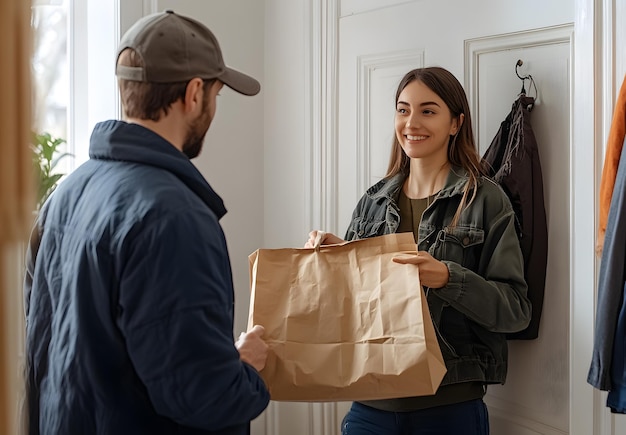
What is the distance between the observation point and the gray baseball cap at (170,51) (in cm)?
117

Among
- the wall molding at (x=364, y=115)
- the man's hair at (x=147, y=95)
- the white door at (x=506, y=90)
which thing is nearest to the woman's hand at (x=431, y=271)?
the white door at (x=506, y=90)

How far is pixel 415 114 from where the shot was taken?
193 cm

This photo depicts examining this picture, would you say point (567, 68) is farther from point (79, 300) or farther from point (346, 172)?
point (79, 300)

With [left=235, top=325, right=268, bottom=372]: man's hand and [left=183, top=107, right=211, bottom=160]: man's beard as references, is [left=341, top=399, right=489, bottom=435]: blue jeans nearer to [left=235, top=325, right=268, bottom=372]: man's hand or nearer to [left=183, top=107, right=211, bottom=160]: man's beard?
[left=235, top=325, right=268, bottom=372]: man's hand

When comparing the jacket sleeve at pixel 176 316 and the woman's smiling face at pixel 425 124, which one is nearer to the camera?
the jacket sleeve at pixel 176 316

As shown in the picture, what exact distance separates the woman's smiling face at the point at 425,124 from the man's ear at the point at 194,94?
0.83 metres

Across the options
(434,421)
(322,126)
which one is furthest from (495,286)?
(322,126)

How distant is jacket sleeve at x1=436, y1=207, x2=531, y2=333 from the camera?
1720mm

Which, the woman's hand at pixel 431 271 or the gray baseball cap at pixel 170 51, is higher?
the gray baseball cap at pixel 170 51

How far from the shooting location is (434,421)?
1.77m

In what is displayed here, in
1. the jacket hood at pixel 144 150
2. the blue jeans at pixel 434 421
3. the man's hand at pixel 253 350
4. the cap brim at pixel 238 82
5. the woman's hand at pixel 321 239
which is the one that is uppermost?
the cap brim at pixel 238 82

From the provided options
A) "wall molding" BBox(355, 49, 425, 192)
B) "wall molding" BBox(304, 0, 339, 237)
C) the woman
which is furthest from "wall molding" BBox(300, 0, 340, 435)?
the woman

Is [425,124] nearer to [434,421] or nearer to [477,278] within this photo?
[477,278]

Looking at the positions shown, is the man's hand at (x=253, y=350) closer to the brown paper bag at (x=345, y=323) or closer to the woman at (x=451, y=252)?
the brown paper bag at (x=345, y=323)
